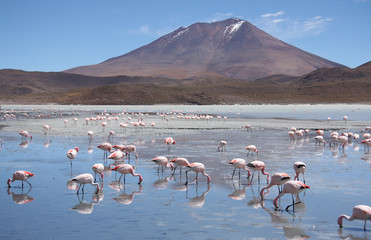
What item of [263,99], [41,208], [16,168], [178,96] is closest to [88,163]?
[16,168]

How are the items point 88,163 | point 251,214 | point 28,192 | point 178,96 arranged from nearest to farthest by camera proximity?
point 251,214, point 28,192, point 88,163, point 178,96

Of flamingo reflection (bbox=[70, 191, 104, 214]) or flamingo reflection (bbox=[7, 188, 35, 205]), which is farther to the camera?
flamingo reflection (bbox=[7, 188, 35, 205])

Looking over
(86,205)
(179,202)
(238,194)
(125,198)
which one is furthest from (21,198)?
(238,194)

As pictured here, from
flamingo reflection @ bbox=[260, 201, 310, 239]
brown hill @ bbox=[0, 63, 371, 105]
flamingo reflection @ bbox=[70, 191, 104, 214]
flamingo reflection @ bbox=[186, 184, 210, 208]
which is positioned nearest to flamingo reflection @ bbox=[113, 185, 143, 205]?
flamingo reflection @ bbox=[70, 191, 104, 214]

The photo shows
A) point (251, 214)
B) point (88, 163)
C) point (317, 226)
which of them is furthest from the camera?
point (88, 163)

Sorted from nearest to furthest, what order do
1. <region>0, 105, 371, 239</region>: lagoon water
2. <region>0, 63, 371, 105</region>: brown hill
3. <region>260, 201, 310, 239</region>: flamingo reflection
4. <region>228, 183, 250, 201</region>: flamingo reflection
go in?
<region>260, 201, 310, 239</region>: flamingo reflection
<region>0, 105, 371, 239</region>: lagoon water
<region>228, 183, 250, 201</region>: flamingo reflection
<region>0, 63, 371, 105</region>: brown hill

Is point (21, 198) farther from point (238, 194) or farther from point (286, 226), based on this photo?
point (286, 226)

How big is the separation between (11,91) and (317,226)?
157 meters

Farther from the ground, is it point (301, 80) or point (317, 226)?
point (301, 80)

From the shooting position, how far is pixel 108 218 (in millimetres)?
7695

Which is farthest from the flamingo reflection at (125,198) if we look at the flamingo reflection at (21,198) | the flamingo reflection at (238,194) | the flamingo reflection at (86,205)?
the flamingo reflection at (238,194)

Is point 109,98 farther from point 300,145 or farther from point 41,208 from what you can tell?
point 41,208

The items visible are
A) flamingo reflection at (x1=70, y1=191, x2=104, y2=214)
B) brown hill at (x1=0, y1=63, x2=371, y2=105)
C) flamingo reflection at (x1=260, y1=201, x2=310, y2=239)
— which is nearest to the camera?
flamingo reflection at (x1=260, y1=201, x2=310, y2=239)

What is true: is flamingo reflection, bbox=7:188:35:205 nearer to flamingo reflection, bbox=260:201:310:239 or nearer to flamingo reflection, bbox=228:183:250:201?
flamingo reflection, bbox=228:183:250:201
